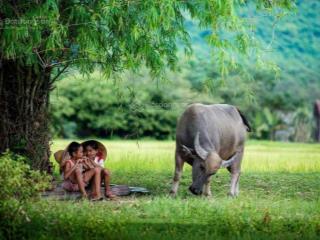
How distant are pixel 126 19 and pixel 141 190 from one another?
7.42ft

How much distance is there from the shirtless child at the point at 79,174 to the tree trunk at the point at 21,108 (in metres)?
1.22

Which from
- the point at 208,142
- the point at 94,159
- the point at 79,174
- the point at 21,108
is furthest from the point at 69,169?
the point at 208,142

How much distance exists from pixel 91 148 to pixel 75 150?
0.61ft

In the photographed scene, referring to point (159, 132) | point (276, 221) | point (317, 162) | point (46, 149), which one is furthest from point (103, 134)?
point (276, 221)

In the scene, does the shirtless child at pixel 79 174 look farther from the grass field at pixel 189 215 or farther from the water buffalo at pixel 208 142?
the water buffalo at pixel 208 142

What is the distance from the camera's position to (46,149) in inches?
444

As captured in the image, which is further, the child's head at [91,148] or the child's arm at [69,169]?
the child's head at [91,148]

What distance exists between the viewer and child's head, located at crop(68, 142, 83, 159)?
974 cm

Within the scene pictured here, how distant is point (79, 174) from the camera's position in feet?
31.2

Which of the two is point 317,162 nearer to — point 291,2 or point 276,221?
point 291,2

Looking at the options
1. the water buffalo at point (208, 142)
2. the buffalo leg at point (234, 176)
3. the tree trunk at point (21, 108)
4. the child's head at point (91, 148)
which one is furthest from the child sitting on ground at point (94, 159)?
the buffalo leg at point (234, 176)

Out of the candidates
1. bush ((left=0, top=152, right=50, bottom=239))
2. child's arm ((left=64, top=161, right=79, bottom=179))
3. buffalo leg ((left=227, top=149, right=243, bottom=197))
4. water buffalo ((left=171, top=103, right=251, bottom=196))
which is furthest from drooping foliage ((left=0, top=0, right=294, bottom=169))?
bush ((left=0, top=152, right=50, bottom=239))

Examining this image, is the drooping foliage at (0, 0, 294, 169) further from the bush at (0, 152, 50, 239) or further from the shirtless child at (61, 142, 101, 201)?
the bush at (0, 152, 50, 239)

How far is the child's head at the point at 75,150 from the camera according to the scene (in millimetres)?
9741
